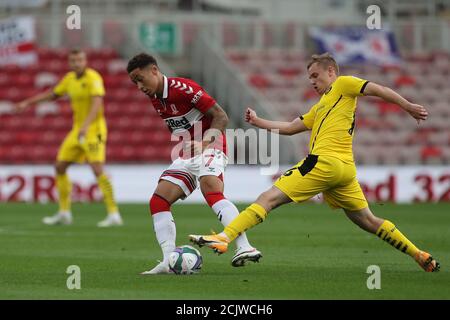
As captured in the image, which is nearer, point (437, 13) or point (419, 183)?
point (419, 183)

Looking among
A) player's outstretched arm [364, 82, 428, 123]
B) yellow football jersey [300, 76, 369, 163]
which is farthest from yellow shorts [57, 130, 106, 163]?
player's outstretched arm [364, 82, 428, 123]

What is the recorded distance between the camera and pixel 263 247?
12.8 m

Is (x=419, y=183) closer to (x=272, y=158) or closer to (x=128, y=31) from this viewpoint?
(x=272, y=158)

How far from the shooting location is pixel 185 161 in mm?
9898

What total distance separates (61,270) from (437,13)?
26.5 meters

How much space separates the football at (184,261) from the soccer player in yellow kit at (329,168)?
1.99 feet

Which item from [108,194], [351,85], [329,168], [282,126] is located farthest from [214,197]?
[108,194]

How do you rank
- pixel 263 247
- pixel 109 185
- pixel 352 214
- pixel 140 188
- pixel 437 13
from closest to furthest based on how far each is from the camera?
pixel 352 214 → pixel 263 247 → pixel 109 185 → pixel 140 188 → pixel 437 13

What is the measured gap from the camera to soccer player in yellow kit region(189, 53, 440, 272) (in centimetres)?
935

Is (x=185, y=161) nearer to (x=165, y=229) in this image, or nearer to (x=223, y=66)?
(x=165, y=229)

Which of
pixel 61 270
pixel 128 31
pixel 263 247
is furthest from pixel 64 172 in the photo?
pixel 128 31

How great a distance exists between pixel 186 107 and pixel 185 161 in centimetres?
50

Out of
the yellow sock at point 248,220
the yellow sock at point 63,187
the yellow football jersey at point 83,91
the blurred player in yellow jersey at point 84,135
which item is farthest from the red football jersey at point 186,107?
the yellow sock at point 63,187

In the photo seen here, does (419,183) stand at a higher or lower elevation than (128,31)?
lower
